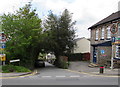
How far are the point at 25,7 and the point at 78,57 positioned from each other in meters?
17.5

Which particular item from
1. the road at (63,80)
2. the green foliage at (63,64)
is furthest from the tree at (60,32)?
the road at (63,80)

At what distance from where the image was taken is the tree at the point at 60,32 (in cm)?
2652

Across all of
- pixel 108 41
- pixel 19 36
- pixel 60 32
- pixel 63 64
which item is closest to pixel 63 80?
pixel 19 36

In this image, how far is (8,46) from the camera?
18516 millimetres

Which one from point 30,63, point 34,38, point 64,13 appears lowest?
point 30,63

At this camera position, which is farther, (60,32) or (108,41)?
(60,32)

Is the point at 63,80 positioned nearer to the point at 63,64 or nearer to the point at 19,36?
the point at 19,36

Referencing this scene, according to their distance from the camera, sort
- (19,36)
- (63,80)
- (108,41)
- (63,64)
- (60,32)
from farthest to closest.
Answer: (60,32), (63,64), (108,41), (19,36), (63,80)

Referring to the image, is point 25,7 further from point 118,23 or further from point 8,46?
point 118,23

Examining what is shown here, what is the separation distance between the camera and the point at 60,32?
1058 inches

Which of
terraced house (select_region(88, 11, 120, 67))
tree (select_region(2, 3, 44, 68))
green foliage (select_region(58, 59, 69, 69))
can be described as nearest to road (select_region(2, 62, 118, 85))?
tree (select_region(2, 3, 44, 68))

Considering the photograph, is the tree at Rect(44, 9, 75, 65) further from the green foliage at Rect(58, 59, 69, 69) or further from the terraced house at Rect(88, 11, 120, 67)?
the terraced house at Rect(88, 11, 120, 67)

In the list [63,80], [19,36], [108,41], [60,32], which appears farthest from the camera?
[60,32]

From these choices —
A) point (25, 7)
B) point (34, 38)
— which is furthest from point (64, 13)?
point (34, 38)
